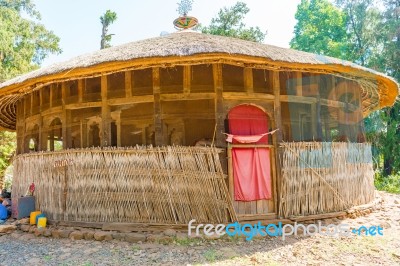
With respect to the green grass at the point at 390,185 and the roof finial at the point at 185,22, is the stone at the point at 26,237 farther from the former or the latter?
the green grass at the point at 390,185

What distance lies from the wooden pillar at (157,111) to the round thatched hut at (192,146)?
0.02m

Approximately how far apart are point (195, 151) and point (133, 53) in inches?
96.2

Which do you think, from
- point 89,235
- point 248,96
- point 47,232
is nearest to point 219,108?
point 248,96

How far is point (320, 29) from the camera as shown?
3073cm

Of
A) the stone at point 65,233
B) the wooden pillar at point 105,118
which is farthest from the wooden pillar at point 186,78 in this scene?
the stone at point 65,233

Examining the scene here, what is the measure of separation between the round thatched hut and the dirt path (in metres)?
0.76

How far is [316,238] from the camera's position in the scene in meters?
6.98

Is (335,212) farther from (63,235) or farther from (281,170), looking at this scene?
(63,235)

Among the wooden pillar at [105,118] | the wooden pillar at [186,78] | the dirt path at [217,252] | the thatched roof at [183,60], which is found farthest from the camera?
the wooden pillar at [105,118]

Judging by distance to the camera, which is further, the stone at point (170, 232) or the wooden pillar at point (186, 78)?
the wooden pillar at point (186, 78)

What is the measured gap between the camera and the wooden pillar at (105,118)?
8008 millimetres

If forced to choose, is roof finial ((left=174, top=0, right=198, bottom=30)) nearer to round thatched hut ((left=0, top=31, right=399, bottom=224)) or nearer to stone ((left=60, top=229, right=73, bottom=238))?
round thatched hut ((left=0, top=31, right=399, bottom=224))

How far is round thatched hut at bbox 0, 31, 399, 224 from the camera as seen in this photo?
7.17 meters

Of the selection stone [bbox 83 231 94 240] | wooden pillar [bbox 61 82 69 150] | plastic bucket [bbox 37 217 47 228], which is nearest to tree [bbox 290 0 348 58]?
wooden pillar [bbox 61 82 69 150]
